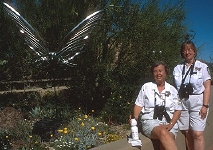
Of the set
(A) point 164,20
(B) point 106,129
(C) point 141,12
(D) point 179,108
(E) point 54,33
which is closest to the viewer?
(D) point 179,108

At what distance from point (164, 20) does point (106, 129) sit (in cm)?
356

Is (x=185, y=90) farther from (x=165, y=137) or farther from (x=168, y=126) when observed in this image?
(x=165, y=137)

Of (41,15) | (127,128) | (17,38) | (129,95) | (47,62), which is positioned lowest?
(127,128)

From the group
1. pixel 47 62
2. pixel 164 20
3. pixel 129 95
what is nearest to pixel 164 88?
pixel 47 62

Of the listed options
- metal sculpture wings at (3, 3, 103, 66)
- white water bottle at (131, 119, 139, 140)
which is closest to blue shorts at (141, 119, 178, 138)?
white water bottle at (131, 119, 139, 140)

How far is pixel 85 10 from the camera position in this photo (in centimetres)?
704

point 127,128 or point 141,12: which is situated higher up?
point 141,12

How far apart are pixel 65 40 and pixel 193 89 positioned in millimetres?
2035

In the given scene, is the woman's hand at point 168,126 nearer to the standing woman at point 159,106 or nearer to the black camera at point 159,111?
the standing woman at point 159,106

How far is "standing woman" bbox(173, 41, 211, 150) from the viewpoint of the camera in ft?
13.5

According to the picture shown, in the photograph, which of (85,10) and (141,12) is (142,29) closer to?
(141,12)

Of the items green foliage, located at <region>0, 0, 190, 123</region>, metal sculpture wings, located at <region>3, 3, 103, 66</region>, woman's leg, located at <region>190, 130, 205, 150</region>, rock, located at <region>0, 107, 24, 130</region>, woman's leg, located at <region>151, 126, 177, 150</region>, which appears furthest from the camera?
green foliage, located at <region>0, 0, 190, 123</region>

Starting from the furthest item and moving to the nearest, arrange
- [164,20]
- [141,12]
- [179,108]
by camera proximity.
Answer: [164,20], [141,12], [179,108]

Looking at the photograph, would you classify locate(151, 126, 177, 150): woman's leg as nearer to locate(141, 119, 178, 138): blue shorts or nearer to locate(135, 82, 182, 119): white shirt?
locate(141, 119, 178, 138): blue shorts
